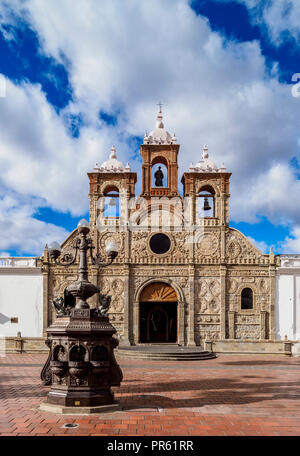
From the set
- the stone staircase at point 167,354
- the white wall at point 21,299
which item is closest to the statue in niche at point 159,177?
the white wall at point 21,299

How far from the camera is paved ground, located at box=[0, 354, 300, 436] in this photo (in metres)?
8.66

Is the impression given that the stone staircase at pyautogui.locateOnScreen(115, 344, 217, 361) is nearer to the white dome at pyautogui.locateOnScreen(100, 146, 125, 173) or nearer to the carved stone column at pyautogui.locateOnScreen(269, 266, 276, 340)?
the carved stone column at pyautogui.locateOnScreen(269, 266, 276, 340)

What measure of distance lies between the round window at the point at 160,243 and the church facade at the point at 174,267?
62 millimetres

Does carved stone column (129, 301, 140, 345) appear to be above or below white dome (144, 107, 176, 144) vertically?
below

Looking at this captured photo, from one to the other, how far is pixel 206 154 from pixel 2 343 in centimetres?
1710

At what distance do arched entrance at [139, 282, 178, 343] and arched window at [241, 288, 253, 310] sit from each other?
4.15 meters

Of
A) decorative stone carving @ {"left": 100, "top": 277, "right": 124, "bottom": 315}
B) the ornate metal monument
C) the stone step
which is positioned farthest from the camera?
decorative stone carving @ {"left": 100, "top": 277, "right": 124, "bottom": 315}

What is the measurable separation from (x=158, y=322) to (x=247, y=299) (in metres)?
5.68

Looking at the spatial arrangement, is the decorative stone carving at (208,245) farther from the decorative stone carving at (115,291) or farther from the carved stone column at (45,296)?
the carved stone column at (45,296)

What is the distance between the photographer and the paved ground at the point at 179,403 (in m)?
8.66

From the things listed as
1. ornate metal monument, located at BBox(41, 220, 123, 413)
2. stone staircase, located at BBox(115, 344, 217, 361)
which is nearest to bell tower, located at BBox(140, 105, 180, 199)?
stone staircase, located at BBox(115, 344, 217, 361)

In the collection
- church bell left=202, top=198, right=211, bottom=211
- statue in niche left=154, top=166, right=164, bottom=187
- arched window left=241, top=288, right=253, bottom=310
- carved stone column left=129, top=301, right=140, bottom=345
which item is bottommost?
carved stone column left=129, top=301, right=140, bottom=345

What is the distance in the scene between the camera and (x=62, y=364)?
33.8 ft
